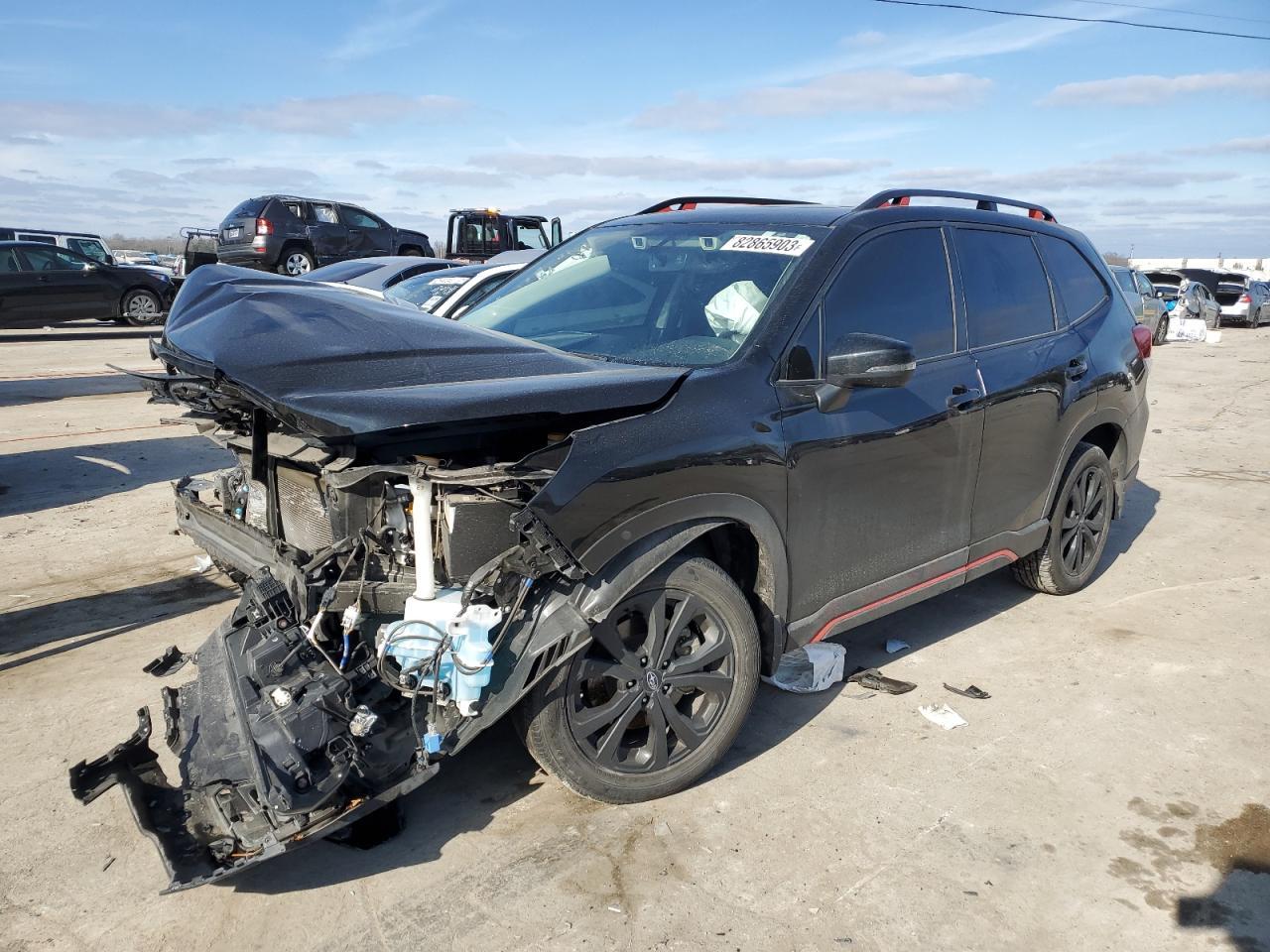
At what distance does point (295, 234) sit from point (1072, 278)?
18.8 m

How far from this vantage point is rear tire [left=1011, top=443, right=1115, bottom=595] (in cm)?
510

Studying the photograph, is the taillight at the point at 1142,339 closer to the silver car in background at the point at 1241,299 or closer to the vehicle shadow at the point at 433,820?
the vehicle shadow at the point at 433,820

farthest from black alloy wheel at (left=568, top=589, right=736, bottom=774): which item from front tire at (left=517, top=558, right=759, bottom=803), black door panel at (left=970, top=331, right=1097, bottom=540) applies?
black door panel at (left=970, top=331, right=1097, bottom=540)

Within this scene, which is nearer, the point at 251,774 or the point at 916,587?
the point at 251,774

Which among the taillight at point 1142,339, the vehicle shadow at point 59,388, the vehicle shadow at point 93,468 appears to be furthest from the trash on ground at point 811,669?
the vehicle shadow at point 59,388

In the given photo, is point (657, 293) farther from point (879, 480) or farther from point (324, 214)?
point (324, 214)

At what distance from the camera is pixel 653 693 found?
318 cm

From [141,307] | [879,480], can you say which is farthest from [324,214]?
[879,480]

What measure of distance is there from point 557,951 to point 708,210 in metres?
3.08

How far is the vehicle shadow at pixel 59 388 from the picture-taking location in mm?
11079

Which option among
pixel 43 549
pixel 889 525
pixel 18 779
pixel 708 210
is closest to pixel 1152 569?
pixel 889 525

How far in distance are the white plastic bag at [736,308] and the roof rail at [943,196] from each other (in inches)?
27.3

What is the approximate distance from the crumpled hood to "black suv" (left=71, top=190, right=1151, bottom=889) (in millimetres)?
12

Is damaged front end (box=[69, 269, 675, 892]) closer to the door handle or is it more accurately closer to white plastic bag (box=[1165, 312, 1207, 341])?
the door handle
